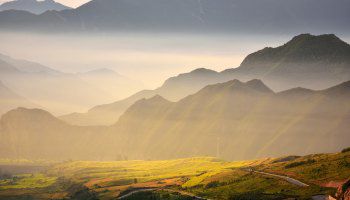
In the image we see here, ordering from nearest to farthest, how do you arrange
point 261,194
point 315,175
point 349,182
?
1. point 349,182
2. point 261,194
3. point 315,175

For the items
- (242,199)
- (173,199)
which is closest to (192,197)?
(173,199)

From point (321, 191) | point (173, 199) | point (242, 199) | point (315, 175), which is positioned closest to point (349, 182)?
point (321, 191)

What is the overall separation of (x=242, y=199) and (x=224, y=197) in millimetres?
14119

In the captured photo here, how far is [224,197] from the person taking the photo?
7623 inches

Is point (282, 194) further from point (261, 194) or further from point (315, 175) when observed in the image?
point (315, 175)

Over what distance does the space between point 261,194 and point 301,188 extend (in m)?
11.0

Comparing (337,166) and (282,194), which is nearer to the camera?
(282,194)

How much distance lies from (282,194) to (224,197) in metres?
22.5

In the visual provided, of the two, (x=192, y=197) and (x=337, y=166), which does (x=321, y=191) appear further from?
(x=192, y=197)

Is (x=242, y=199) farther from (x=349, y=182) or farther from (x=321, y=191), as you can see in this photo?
(x=349, y=182)

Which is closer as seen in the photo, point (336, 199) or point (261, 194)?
point (336, 199)

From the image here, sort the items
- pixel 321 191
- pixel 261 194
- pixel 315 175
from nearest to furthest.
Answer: pixel 321 191, pixel 261 194, pixel 315 175

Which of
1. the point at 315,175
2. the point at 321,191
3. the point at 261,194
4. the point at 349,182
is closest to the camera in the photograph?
the point at 349,182

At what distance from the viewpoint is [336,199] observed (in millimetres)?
144750
